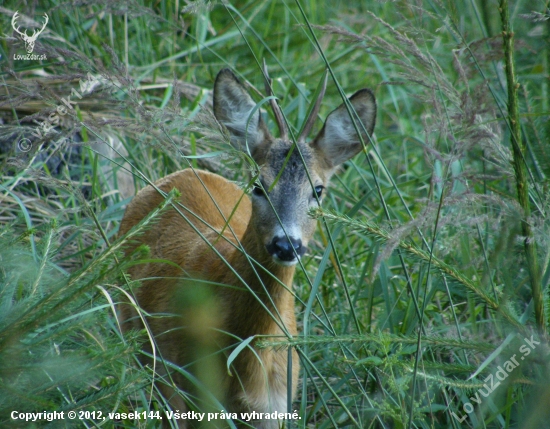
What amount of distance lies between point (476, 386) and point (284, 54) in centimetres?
451

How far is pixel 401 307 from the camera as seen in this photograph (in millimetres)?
3922

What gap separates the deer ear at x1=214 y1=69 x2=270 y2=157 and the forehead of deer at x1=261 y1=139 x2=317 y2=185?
5.9 inches

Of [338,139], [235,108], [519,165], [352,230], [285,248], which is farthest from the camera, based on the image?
[338,139]

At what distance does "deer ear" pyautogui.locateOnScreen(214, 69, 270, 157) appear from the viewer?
3.62m

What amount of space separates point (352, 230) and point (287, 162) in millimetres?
466

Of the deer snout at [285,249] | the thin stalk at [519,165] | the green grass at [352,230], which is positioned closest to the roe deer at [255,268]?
A: the deer snout at [285,249]

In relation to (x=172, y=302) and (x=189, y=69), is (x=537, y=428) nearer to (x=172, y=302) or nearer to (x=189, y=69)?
(x=172, y=302)

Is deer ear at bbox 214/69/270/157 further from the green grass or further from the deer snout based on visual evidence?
the deer snout

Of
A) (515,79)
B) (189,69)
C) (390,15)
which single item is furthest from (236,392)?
(390,15)

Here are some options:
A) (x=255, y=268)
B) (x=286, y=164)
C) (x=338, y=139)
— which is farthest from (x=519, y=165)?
(x=338, y=139)

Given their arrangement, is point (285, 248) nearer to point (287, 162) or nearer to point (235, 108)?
point (287, 162)

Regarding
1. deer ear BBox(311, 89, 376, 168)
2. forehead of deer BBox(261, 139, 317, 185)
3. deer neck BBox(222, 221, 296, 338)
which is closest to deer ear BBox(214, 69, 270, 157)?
forehead of deer BBox(261, 139, 317, 185)

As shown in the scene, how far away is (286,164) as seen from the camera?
336 cm

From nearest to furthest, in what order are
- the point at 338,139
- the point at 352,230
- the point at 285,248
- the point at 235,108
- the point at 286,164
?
the point at 285,248, the point at 286,164, the point at 352,230, the point at 235,108, the point at 338,139
